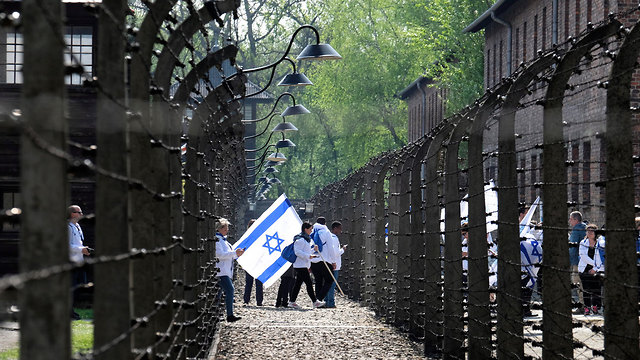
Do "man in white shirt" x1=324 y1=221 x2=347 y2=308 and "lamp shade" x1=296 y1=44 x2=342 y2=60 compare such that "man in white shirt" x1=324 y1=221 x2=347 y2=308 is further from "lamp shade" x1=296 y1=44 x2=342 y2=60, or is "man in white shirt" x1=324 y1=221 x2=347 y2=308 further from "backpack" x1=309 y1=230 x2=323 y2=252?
"lamp shade" x1=296 y1=44 x2=342 y2=60

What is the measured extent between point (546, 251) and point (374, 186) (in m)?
12.0

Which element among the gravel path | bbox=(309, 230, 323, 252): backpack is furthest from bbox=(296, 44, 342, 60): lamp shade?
bbox=(309, 230, 323, 252): backpack

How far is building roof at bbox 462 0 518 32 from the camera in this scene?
1655 inches

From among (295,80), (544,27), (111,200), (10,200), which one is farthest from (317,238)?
(111,200)

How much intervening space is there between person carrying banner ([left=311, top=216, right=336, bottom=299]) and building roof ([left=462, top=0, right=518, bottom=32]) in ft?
65.0

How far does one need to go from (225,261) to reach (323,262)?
5.24 m

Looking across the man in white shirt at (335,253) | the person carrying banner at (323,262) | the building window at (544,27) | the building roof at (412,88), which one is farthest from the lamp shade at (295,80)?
the building roof at (412,88)

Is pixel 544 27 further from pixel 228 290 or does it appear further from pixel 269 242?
pixel 228 290

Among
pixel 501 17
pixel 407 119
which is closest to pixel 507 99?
pixel 501 17

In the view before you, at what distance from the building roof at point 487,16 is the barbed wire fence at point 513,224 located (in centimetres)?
2443

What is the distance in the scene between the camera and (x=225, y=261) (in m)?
18.2

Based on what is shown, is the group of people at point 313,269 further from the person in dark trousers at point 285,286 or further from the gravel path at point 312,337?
the gravel path at point 312,337

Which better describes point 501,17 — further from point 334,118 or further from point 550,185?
point 550,185

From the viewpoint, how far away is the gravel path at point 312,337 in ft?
43.3
